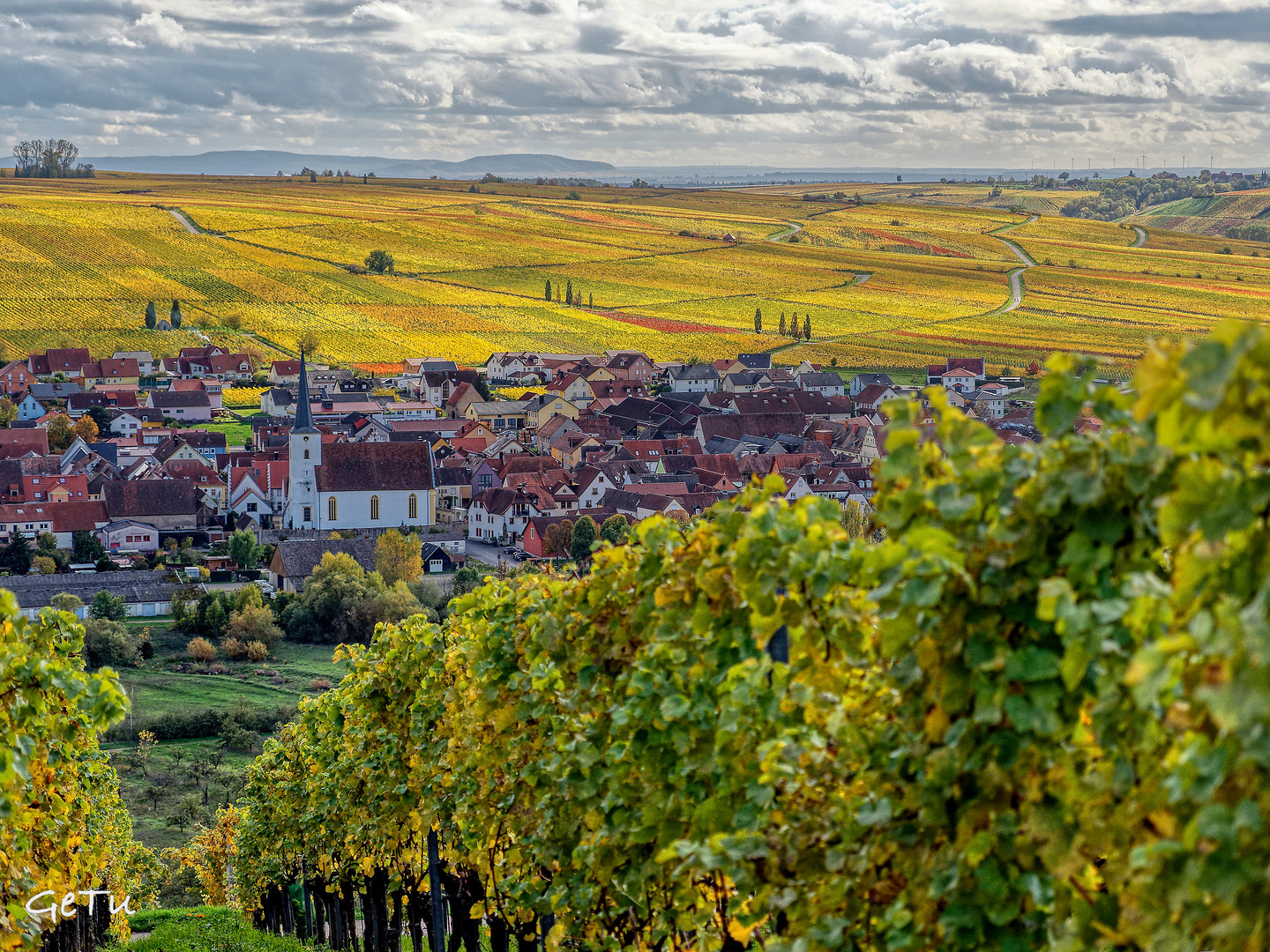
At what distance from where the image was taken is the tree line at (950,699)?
3002mm

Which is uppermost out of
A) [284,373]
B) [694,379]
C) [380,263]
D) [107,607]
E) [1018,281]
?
[380,263]

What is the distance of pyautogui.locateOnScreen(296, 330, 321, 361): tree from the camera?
13638cm

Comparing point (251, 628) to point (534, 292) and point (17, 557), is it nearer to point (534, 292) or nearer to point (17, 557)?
point (17, 557)

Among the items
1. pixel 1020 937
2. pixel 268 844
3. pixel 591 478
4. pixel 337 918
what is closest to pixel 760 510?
pixel 1020 937

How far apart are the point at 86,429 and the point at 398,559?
147ft

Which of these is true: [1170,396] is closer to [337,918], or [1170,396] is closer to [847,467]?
[337,918]

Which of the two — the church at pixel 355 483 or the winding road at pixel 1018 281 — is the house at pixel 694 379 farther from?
the winding road at pixel 1018 281

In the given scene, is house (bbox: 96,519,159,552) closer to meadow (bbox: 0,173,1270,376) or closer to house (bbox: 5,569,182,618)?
house (bbox: 5,569,182,618)

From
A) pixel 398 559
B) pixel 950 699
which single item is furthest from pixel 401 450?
pixel 950 699

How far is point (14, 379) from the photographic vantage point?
4653 inches

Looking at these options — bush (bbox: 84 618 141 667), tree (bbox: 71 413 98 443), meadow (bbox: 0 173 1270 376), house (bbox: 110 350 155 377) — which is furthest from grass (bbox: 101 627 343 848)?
meadow (bbox: 0 173 1270 376)

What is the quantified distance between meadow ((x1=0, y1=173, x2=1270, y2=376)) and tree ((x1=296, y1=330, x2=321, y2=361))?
6.62 feet

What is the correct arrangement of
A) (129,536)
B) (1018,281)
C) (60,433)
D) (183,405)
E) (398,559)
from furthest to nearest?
1. (1018,281)
2. (183,405)
3. (60,433)
4. (129,536)
5. (398,559)

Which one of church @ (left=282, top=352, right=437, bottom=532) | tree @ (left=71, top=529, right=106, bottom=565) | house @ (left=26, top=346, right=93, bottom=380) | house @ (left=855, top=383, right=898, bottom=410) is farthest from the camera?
house @ (left=26, top=346, right=93, bottom=380)
